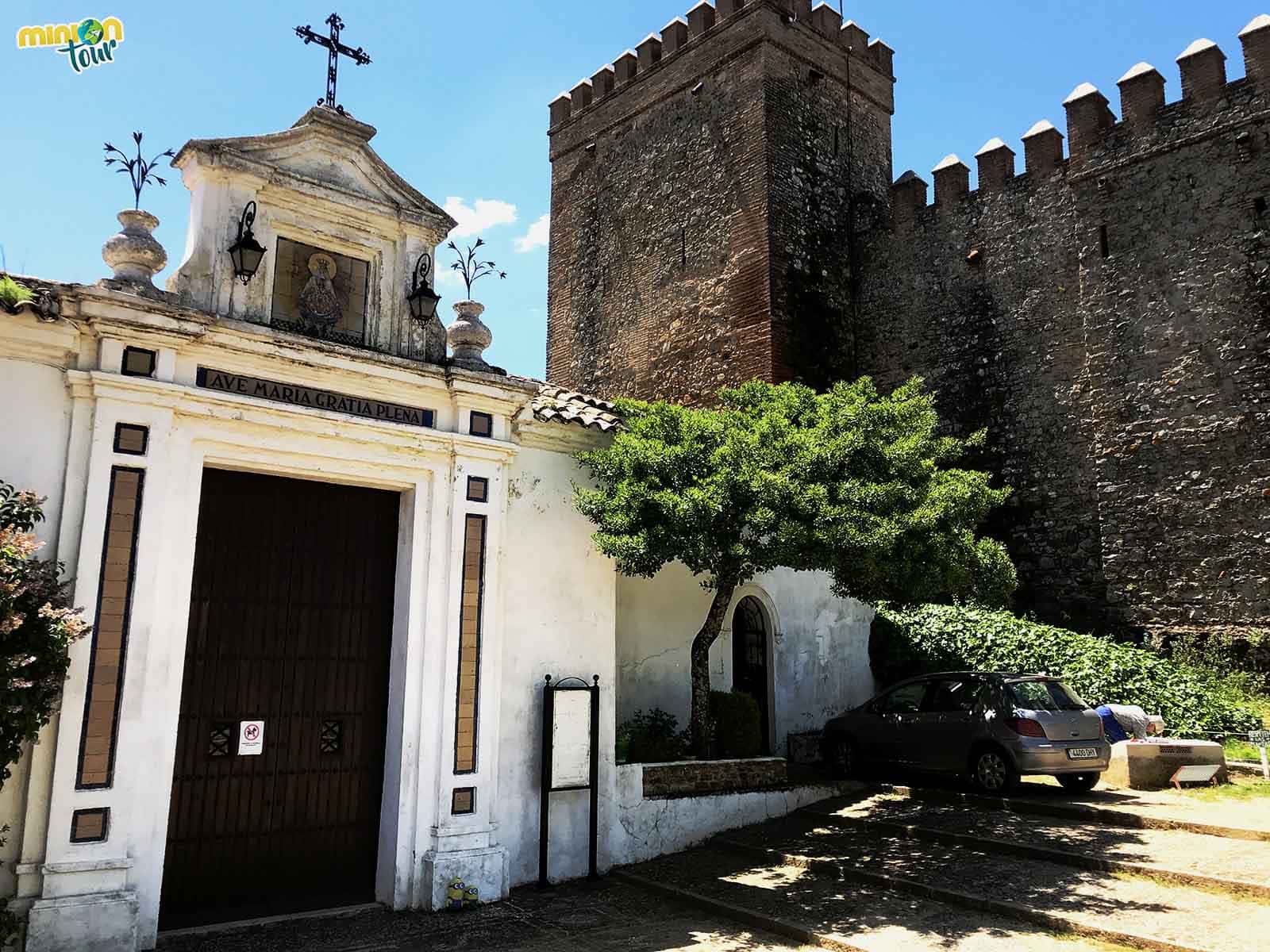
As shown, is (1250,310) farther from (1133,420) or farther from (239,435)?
(239,435)

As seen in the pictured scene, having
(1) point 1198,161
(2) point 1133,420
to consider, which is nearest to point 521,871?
(2) point 1133,420

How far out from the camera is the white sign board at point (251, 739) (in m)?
7.60

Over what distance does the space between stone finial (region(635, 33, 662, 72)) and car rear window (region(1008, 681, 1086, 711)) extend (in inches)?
621

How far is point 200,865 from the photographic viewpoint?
732cm

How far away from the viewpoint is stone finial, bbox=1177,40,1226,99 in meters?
15.1

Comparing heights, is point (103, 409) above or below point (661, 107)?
below

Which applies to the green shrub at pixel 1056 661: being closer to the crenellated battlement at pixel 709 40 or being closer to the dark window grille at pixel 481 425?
the dark window grille at pixel 481 425

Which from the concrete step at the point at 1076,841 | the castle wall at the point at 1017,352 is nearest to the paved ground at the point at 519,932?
the concrete step at the point at 1076,841

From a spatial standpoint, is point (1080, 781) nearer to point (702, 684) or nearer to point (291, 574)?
point (702, 684)

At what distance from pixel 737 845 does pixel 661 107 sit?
1619cm

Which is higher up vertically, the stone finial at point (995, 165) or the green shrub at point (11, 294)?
the stone finial at point (995, 165)

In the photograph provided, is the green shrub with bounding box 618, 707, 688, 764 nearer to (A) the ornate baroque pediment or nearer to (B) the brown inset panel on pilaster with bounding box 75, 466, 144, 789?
(B) the brown inset panel on pilaster with bounding box 75, 466, 144, 789

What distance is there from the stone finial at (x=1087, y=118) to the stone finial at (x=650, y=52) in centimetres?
877

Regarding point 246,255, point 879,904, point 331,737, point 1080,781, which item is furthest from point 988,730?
point 246,255
